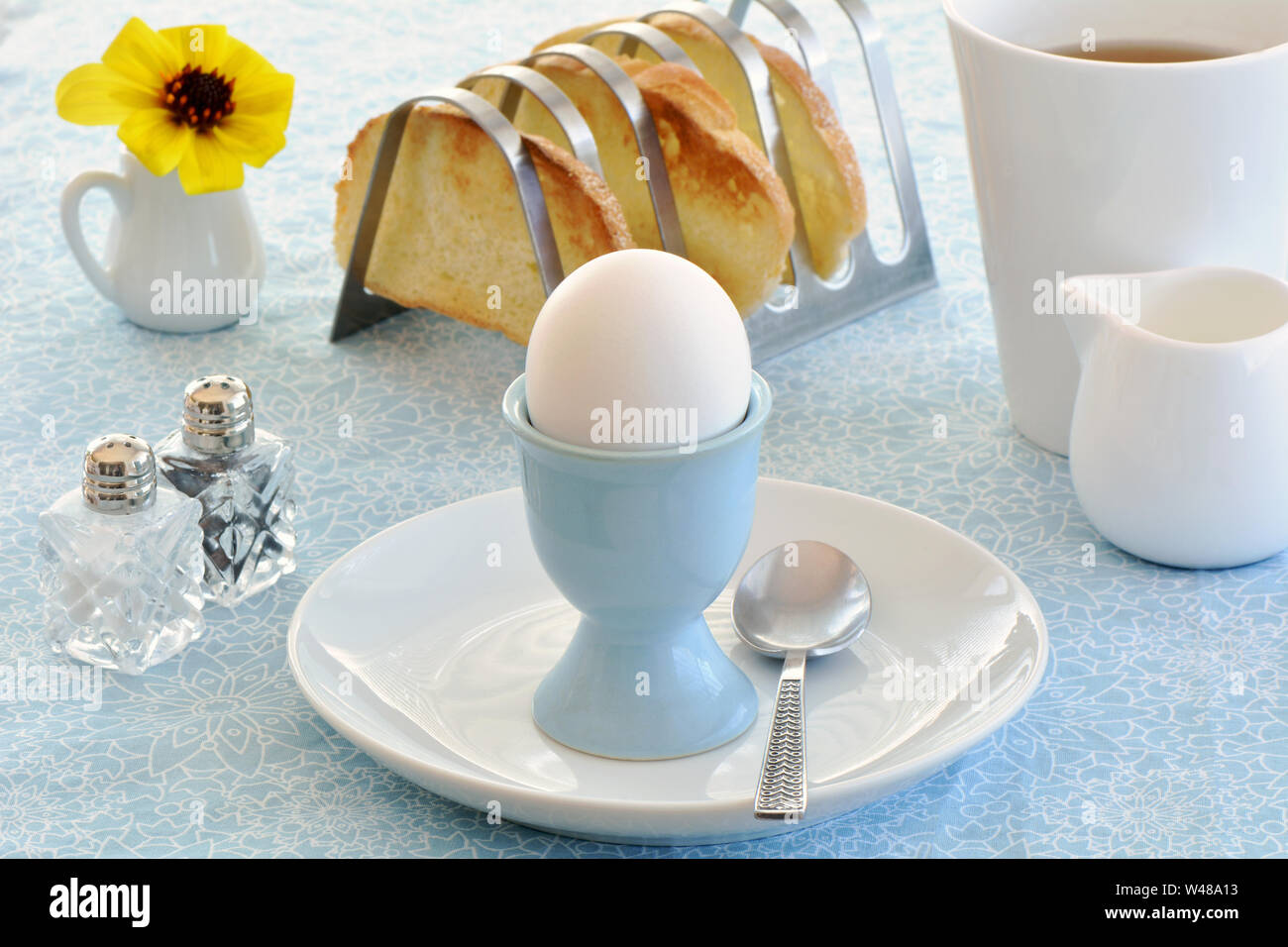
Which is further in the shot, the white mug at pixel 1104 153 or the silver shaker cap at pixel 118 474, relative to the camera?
the white mug at pixel 1104 153

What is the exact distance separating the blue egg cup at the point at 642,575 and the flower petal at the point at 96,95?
19.3 inches

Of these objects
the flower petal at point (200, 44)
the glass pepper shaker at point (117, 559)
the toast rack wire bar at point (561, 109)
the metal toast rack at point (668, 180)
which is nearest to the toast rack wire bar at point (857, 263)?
the metal toast rack at point (668, 180)

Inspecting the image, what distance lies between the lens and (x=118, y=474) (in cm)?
71

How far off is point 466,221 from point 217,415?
31 centimetres

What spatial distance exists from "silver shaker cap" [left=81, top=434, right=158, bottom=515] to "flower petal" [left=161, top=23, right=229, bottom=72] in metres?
0.36

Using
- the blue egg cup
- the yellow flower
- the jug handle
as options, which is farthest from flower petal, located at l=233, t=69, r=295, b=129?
the blue egg cup

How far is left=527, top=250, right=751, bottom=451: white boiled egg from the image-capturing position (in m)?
0.56

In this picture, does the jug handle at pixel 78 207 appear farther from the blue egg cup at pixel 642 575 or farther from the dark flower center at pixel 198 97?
the blue egg cup at pixel 642 575

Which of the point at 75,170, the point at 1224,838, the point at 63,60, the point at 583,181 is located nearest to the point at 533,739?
the point at 1224,838

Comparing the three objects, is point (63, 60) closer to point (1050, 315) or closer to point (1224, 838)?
point (1050, 315)

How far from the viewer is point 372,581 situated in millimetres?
728

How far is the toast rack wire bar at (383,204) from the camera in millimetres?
936

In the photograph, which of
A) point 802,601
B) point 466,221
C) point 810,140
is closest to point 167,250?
point 466,221

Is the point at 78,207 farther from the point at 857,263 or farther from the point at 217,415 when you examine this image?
the point at 857,263
